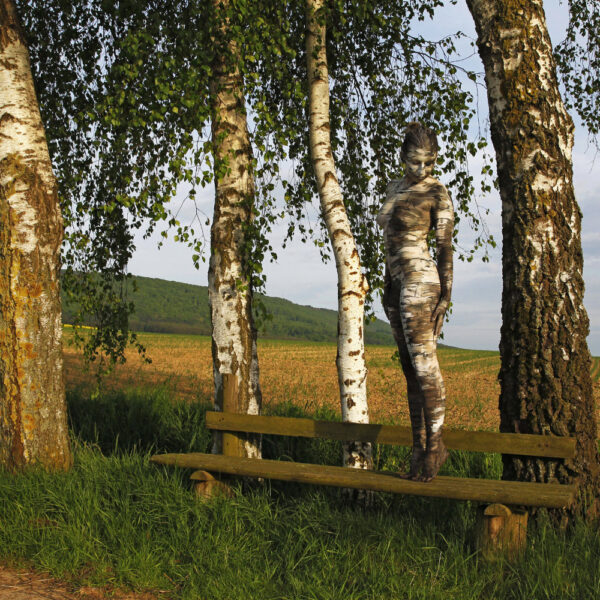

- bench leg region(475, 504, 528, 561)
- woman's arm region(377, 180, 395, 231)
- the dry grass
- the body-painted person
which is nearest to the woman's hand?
the body-painted person

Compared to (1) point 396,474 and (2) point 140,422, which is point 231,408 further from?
(2) point 140,422

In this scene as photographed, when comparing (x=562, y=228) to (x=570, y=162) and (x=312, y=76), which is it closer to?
(x=570, y=162)

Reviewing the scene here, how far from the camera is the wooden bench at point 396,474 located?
4.64 meters

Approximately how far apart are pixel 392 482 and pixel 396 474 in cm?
36

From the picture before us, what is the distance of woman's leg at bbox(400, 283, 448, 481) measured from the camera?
Answer: 4762 millimetres

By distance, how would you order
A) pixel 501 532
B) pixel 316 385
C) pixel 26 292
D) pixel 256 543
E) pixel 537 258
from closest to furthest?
pixel 501 532, pixel 256 543, pixel 537 258, pixel 26 292, pixel 316 385

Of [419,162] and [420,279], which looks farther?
[419,162]

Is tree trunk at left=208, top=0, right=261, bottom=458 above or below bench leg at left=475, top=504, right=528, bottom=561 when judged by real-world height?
above

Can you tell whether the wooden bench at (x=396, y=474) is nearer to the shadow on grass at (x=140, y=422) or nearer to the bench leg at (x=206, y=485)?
the bench leg at (x=206, y=485)

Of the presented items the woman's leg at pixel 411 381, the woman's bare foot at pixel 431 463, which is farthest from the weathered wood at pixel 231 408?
the woman's bare foot at pixel 431 463

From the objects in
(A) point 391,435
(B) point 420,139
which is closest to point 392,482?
(A) point 391,435

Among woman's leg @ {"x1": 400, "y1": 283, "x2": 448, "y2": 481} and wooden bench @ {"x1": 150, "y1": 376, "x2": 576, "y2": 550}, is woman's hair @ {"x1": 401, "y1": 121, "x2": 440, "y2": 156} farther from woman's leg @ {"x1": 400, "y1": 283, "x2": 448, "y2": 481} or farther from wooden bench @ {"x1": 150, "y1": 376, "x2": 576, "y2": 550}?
wooden bench @ {"x1": 150, "y1": 376, "x2": 576, "y2": 550}

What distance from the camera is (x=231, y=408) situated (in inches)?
A: 256

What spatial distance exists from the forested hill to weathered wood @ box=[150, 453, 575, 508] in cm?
9310
